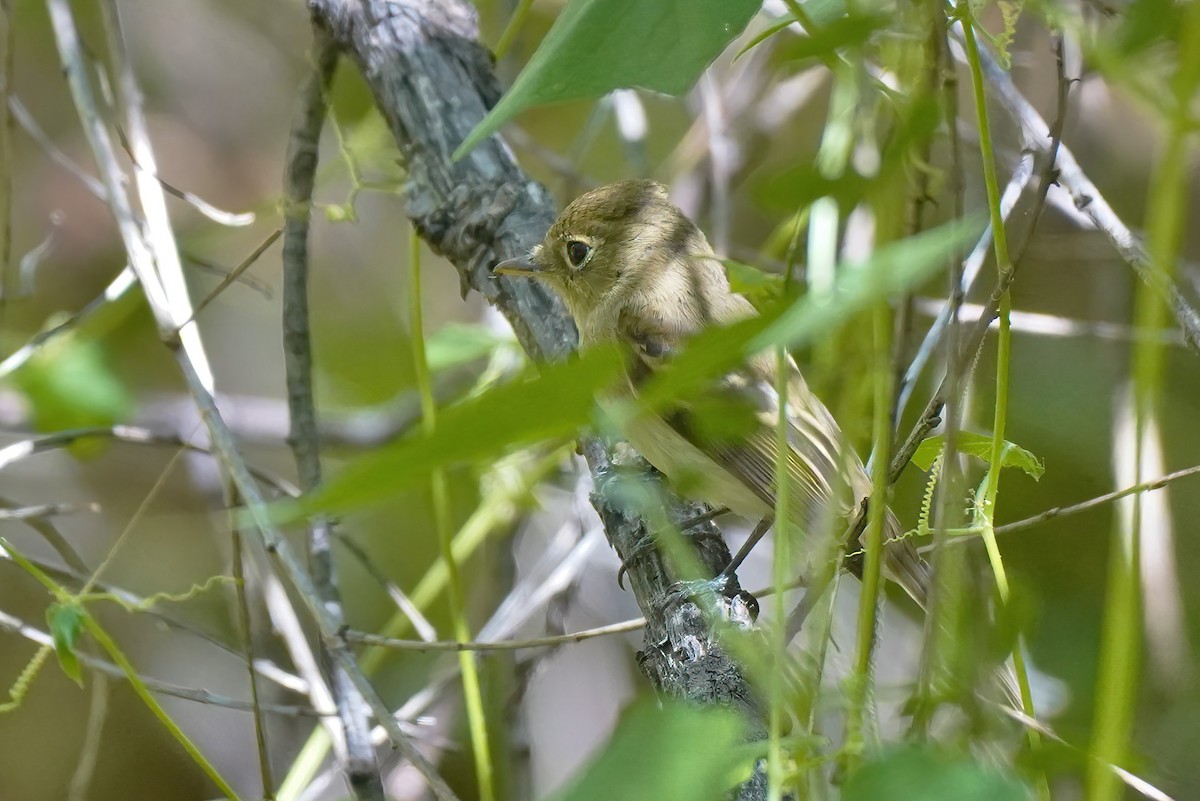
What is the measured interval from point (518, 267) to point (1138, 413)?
1.76 metres

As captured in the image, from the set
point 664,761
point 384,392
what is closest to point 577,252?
point 384,392

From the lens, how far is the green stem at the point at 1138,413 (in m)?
0.62

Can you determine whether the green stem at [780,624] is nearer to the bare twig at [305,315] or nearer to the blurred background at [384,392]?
the bare twig at [305,315]

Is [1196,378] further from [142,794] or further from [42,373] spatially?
[142,794]

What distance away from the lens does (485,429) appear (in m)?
0.62

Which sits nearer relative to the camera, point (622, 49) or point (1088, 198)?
→ point (622, 49)

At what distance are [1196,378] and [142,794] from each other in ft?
12.0

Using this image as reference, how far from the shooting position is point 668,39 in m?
1.08

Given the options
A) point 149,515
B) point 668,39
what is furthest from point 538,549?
point 668,39

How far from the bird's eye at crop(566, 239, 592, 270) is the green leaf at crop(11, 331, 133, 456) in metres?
1.14

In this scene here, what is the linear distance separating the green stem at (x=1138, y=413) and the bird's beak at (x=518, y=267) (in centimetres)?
170

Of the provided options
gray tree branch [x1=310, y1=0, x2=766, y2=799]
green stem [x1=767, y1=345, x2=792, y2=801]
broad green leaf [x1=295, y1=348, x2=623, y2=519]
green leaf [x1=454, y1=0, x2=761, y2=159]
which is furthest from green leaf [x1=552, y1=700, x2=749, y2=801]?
gray tree branch [x1=310, y1=0, x2=766, y2=799]

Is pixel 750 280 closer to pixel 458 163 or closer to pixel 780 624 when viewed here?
pixel 780 624

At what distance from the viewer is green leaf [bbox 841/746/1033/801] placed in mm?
609
